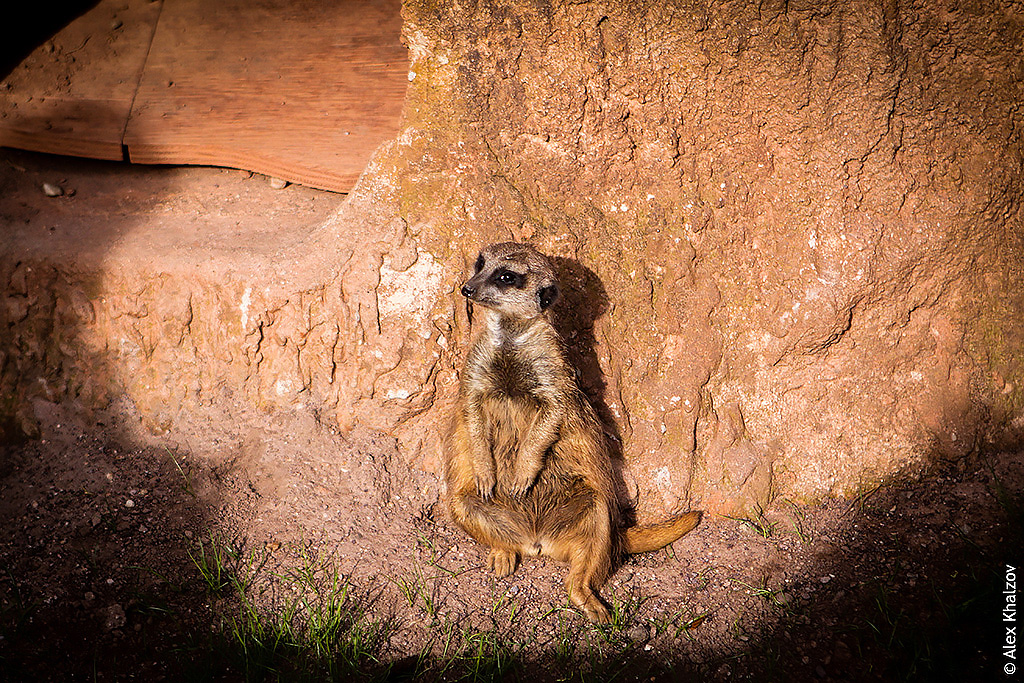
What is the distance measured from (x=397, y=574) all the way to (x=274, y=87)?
2.32 metres

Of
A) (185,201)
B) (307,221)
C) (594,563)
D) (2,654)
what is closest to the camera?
(2,654)

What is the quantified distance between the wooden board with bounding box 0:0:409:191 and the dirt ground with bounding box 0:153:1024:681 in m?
1.22

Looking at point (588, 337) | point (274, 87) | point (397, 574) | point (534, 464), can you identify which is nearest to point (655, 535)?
point (534, 464)

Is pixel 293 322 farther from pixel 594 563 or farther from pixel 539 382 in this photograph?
pixel 594 563

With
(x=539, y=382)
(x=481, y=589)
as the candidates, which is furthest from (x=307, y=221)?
(x=481, y=589)

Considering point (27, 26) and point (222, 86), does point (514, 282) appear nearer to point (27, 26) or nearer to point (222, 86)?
point (222, 86)

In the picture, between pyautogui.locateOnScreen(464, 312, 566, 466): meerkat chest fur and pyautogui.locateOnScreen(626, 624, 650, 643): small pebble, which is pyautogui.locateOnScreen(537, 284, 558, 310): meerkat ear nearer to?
pyautogui.locateOnScreen(464, 312, 566, 466): meerkat chest fur

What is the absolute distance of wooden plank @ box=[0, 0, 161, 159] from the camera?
3.46 meters

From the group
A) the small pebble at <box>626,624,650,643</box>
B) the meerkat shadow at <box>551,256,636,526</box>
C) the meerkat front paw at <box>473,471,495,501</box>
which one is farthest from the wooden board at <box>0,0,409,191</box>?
the small pebble at <box>626,624,650,643</box>

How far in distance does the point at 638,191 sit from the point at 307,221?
1362 mm

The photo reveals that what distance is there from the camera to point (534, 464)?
263 centimetres

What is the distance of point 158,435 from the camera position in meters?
2.89

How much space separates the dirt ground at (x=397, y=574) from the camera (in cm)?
229

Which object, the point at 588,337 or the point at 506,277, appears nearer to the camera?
the point at 506,277
